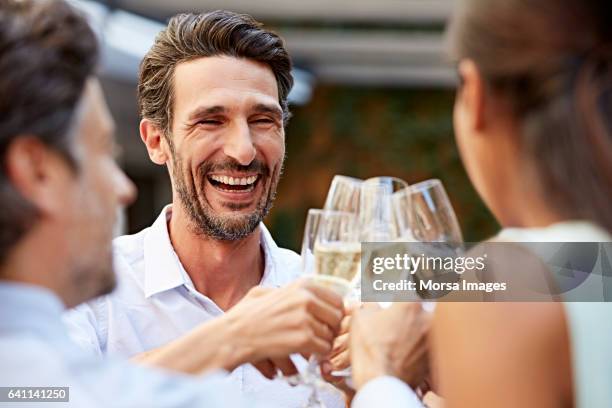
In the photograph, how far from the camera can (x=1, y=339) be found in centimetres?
111

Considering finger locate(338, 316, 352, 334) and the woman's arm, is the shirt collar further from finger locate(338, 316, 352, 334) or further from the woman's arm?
the woman's arm

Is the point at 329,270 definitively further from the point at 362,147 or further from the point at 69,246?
the point at 362,147

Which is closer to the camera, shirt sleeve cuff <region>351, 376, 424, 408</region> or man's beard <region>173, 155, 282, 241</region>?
shirt sleeve cuff <region>351, 376, 424, 408</region>

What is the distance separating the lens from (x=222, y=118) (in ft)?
7.85

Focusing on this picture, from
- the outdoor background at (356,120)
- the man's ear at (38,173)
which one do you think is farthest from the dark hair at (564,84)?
the outdoor background at (356,120)

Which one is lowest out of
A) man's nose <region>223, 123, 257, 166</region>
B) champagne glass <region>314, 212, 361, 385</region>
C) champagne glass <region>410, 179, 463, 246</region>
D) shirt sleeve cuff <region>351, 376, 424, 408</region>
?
shirt sleeve cuff <region>351, 376, 424, 408</region>

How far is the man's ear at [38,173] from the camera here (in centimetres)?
114

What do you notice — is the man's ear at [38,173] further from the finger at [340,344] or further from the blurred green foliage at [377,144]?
the blurred green foliage at [377,144]

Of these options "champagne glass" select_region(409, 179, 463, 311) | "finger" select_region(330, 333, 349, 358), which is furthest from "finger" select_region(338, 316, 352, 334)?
"champagne glass" select_region(409, 179, 463, 311)

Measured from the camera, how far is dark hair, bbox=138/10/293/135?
245 cm

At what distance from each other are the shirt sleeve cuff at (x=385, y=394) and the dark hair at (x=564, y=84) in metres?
0.36

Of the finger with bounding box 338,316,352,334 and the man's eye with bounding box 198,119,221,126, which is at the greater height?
the man's eye with bounding box 198,119,221,126

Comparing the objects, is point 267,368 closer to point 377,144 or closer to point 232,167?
point 232,167

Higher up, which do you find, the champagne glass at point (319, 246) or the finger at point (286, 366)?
the champagne glass at point (319, 246)
